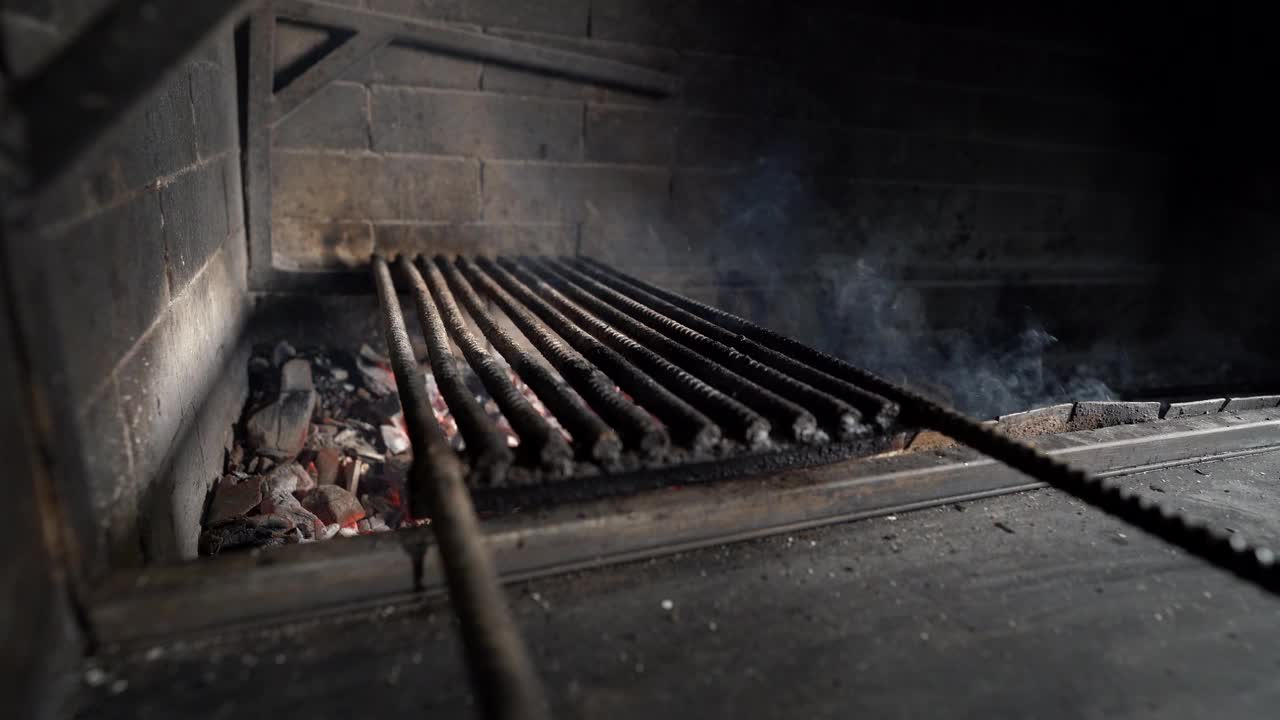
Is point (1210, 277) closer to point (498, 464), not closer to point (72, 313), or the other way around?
point (498, 464)

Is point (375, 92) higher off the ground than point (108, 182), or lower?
higher

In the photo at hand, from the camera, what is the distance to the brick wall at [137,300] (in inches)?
48.2

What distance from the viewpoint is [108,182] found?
1.57 m

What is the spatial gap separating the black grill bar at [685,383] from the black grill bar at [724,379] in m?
0.05

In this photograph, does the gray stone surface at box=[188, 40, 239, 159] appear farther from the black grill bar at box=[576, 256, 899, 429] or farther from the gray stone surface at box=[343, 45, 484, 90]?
the black grill bar at box=[576, 256, 899, 429]

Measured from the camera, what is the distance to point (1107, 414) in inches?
102

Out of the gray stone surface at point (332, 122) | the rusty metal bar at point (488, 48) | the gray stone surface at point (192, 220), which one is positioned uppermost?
the rusty metal bar at point (488, 48)

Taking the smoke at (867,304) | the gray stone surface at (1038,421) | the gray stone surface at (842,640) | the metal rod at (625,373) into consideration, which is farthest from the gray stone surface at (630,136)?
the gray stone surface at (842,640)

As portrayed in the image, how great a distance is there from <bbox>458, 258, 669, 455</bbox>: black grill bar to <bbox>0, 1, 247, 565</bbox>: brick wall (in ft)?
3.52

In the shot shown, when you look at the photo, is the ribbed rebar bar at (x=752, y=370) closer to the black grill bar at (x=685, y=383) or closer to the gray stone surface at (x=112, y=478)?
the black grill bar at (x=685, y=383)

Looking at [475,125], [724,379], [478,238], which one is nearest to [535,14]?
[475,125]

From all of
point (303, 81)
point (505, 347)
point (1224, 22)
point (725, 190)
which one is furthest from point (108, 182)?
point (1224, 22)

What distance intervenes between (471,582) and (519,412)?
0.74m

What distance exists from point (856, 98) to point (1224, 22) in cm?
365
